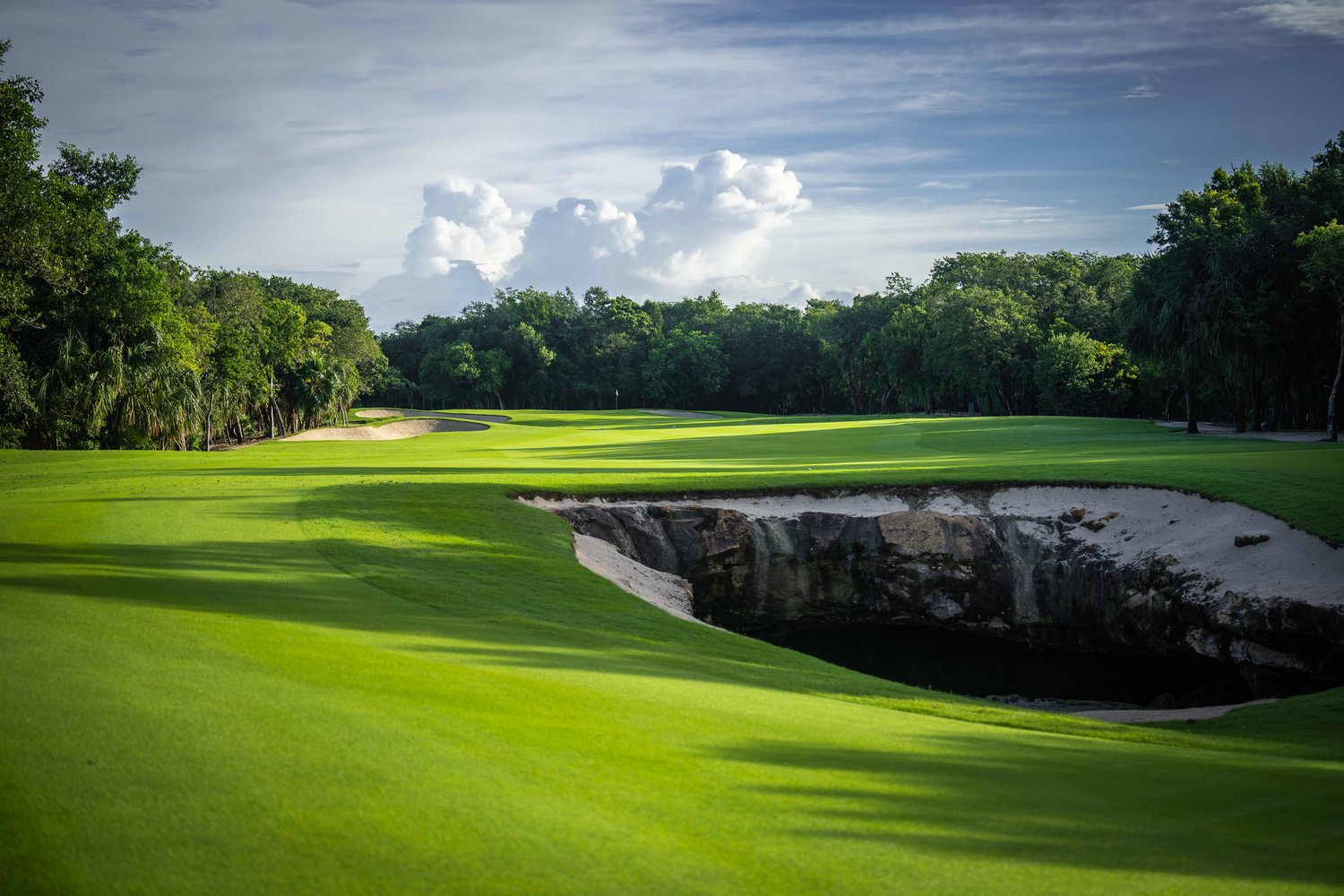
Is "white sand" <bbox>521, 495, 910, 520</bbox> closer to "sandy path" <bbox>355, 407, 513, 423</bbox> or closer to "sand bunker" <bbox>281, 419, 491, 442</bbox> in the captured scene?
"sand bunker" <bbox>281, 419, 491, 442</bbox>

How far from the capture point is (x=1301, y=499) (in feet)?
60.0

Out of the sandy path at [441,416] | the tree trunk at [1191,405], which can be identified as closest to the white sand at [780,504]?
the tree trunk at [1191,405]

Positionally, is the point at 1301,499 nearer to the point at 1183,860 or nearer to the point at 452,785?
the point at 1183,860

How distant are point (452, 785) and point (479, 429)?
6789cm

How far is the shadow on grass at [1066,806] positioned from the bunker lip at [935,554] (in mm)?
12586

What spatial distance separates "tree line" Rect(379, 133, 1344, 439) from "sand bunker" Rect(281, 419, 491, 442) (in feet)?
102

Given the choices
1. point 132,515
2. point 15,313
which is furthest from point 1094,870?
point 15,313

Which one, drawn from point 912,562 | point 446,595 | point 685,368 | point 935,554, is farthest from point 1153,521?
point 685,368

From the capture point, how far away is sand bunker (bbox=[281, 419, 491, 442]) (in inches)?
2440

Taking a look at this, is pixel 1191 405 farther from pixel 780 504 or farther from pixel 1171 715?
pixel 1171 715

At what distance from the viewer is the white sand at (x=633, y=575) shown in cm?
1691

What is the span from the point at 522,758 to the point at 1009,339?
7892cm

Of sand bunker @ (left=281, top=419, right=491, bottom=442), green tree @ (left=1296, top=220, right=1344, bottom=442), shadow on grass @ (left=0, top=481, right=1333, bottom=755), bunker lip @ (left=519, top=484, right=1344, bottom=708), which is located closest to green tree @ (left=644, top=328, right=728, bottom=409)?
sand bunker @ (left=281, top=419, right=491, bottom=442)

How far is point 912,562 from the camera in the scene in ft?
71.2
